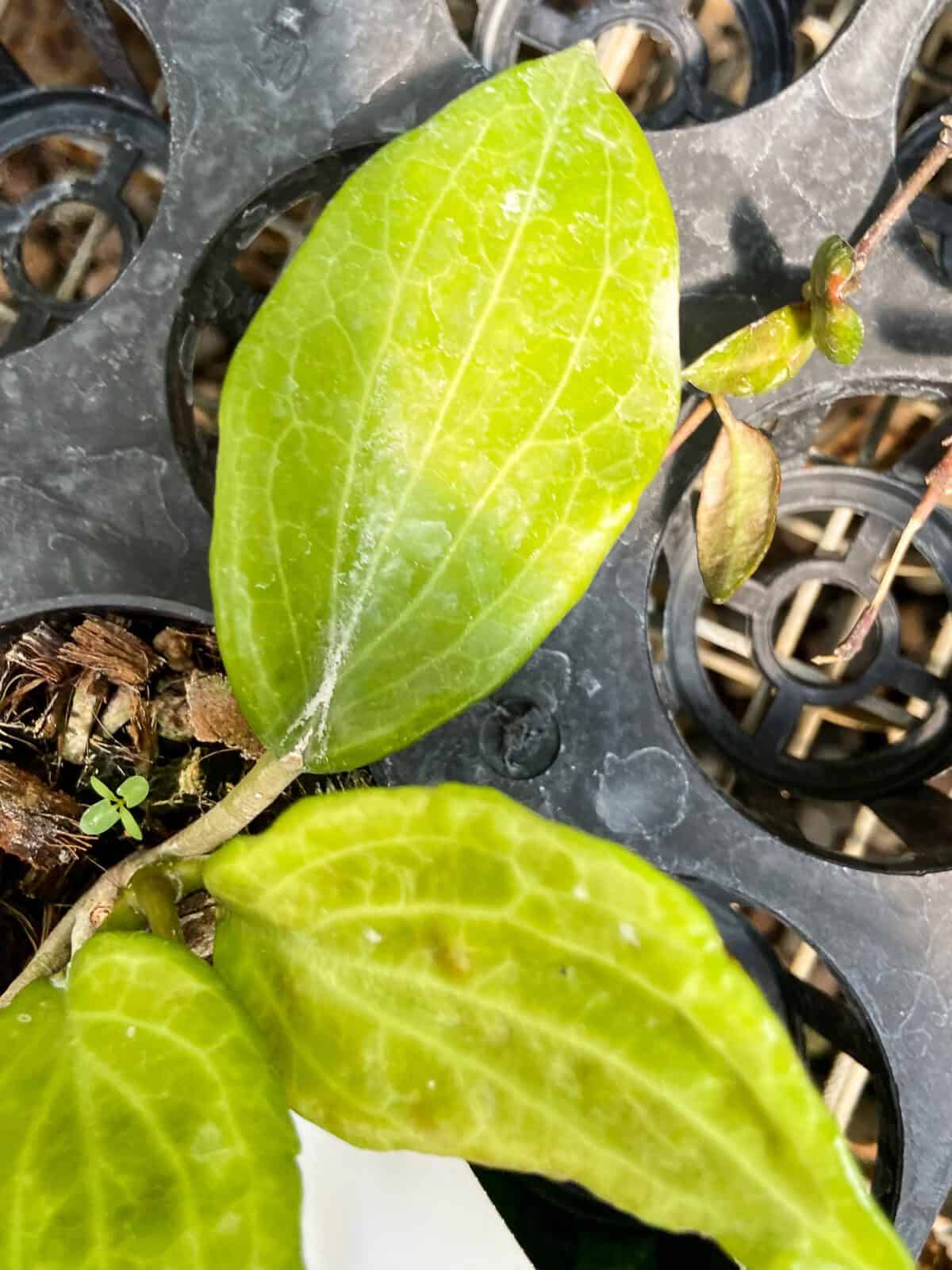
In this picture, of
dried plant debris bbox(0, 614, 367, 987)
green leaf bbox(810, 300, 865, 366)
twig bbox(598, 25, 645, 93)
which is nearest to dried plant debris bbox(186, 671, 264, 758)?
dried plant debris bbox(0, 614, 367, 987)

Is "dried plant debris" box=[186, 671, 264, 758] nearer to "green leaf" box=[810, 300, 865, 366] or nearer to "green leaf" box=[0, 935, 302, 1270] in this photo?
"green leaf" box=[0, 935, 302, 1270]

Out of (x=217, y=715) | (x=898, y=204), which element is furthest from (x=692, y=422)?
(x=217, y=715)

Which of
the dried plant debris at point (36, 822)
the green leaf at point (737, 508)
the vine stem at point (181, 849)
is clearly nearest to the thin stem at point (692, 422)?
the green leaf at point (737, 508)

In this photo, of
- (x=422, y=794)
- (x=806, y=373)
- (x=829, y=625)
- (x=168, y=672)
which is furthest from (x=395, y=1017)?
(x=829, y=625)

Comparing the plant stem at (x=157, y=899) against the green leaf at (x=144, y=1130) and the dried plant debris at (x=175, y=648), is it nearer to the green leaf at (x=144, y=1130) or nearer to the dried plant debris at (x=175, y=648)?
the green leaf at (x=144, y=1130)

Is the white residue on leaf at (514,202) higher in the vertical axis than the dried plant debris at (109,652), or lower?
higher

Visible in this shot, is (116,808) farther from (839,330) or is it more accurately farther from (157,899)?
(839,330)

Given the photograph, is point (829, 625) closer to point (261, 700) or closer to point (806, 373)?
point (806, 373)
